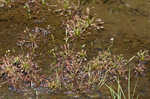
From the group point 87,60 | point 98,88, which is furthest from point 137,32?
point 98,88

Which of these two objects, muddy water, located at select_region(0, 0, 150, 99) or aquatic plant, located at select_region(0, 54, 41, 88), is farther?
muddy water, located at select_region(0, 0, 150, 99)

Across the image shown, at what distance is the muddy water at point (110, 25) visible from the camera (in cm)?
562

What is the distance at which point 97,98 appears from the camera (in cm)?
449

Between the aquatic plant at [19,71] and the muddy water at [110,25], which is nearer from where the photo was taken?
the aquatic plant at [19,71]

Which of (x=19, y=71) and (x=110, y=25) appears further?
(x=110, y=25)

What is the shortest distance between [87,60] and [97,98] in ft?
3.21

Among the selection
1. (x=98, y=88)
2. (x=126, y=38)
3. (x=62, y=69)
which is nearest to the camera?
(x=98, y=88)

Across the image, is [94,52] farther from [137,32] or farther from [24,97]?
[24,97]

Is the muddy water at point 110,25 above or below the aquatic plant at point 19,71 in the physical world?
above

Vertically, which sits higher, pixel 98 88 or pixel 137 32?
pixel 137 32

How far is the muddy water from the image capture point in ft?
18.4

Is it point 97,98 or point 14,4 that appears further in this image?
point 14,4

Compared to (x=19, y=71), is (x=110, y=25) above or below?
above

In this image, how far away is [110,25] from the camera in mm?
6207
